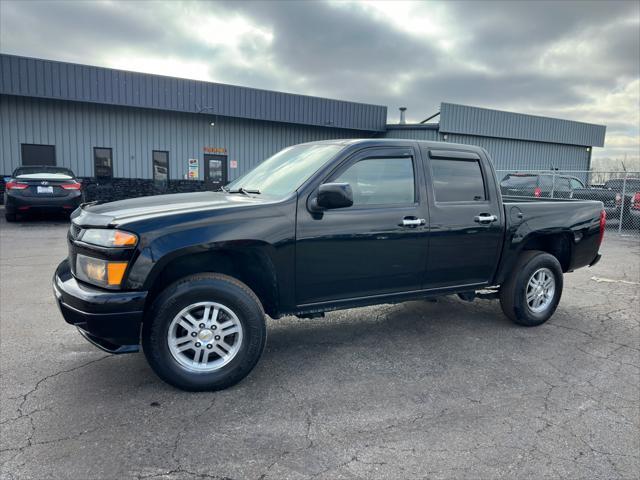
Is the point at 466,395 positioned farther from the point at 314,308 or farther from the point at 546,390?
the point at 314,308

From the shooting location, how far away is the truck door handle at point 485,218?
435 cm

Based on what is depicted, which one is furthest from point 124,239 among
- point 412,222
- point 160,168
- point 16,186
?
point 160,168

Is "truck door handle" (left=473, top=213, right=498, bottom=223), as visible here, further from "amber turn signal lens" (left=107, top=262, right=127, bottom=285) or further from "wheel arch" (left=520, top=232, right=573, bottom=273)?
"amber turn signal lens" (left=107, top=262, right=127, bottom=285)

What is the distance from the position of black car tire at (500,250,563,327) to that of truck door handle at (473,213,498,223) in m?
0.71

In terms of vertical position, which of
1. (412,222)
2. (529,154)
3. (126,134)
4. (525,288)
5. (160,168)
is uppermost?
(529,154)

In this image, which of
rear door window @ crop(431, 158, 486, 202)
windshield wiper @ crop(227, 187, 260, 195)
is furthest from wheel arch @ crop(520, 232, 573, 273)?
windshield wiper @ crop(227, 187, 260, 195)

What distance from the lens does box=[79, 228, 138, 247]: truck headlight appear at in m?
3.01

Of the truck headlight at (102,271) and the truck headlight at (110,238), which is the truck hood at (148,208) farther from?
the truck headlight at (102,271)

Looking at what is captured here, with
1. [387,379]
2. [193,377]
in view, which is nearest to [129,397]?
[193,377]

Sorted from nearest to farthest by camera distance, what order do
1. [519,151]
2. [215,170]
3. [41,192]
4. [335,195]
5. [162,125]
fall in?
1. [335,195]
2. [41,192]
3. [162,125]
4. [215,170]
5. [519,151]

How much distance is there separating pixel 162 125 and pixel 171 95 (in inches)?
56.5

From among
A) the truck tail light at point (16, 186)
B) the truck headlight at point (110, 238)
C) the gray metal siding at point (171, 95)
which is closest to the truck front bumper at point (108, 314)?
the truck headlight at point (110, 238)

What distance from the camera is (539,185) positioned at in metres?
14.9

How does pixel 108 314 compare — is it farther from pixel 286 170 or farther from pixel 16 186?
pixel 16 186
